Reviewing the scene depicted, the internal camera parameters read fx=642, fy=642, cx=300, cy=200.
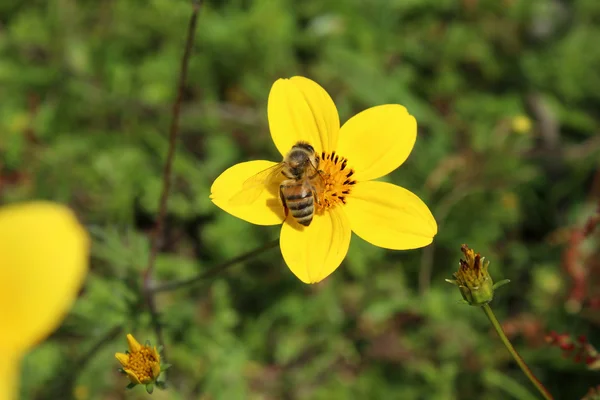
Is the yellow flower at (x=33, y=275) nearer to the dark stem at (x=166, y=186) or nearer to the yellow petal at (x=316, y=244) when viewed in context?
the yellow petal at (x=316, y=244)

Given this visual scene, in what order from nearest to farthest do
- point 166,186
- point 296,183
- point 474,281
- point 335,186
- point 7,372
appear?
1. point 7,372
2. point 474,281
3. point 296,183
4. point 335,186
5. point 166,186

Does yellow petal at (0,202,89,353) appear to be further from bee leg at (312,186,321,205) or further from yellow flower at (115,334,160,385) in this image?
bee leg at (312,186,321,205)

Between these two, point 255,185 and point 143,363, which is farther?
point 255,185

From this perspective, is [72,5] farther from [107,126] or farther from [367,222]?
[367,222]

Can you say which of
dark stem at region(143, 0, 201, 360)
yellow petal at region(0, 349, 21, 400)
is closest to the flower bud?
dark stem at region(143, 0, 201, 360)

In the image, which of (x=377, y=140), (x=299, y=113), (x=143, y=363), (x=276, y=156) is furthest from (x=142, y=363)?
(x=276, y=156)

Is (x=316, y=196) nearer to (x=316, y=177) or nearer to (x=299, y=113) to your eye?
(x=316, y=177)
